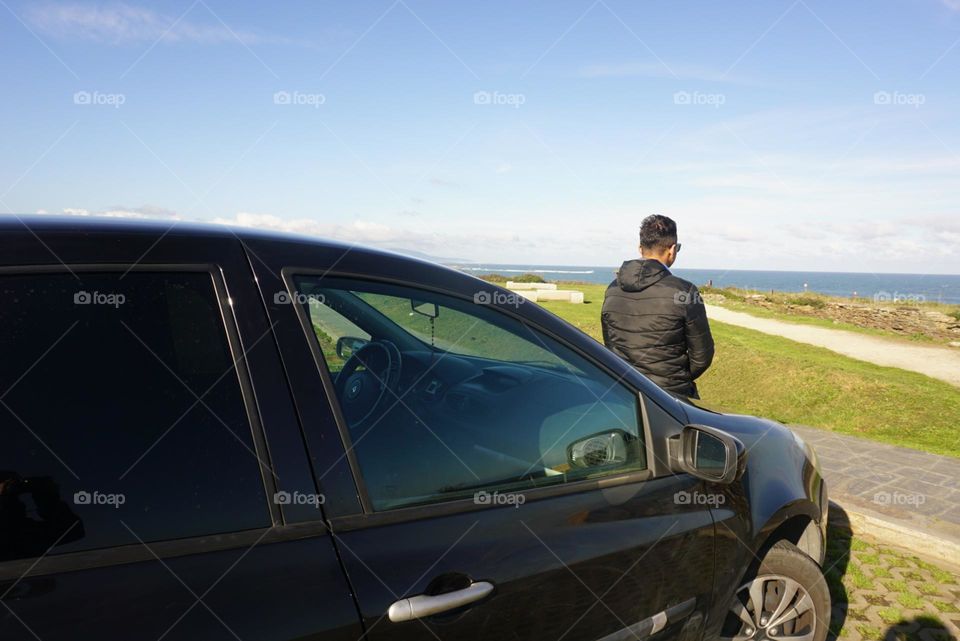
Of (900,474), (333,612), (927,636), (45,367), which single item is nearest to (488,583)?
(333,612)

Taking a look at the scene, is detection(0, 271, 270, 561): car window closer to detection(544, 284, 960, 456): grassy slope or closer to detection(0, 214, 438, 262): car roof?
detection(0, 214, 438, 262): car roof

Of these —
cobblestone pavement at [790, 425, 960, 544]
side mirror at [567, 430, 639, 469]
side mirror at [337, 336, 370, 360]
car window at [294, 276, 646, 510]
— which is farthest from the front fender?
cobblestone pavement at [790, 425, 960, 544]

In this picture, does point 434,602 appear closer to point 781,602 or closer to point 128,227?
point 128,227

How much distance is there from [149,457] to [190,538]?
0.64 ft

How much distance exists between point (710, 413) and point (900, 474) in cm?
465

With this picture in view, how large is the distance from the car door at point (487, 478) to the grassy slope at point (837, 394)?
20.5 feet

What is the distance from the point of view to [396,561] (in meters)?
1.57

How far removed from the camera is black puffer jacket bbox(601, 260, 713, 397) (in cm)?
452

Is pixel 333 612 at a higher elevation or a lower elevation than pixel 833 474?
higher

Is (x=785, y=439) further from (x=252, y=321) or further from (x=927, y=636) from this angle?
(x=252, y=321)

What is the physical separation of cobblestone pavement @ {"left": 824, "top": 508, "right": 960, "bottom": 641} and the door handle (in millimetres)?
2770

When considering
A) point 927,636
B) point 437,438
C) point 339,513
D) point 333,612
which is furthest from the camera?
point 927,636

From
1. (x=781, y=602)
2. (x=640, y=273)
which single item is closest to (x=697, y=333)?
(x=640, y=273)

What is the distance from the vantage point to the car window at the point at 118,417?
1.26 metres
